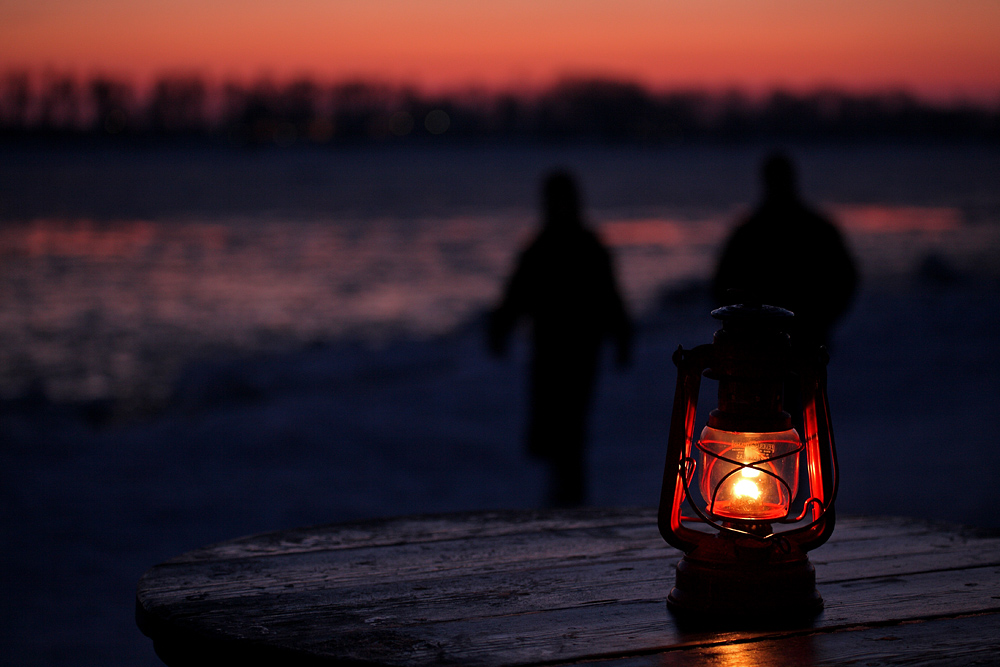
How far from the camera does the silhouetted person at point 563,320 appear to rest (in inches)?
201

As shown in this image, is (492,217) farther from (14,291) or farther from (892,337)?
(892,337)

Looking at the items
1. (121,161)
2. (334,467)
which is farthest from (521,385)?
(121,161)

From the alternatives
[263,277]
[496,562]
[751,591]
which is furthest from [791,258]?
[263,277]

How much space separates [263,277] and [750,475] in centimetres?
1908

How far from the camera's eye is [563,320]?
5145 millimetres

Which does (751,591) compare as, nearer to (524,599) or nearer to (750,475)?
(750,475)

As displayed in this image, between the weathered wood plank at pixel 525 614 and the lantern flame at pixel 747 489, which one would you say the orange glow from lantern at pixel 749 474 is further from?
the weathered wood plank at pixel 525 614

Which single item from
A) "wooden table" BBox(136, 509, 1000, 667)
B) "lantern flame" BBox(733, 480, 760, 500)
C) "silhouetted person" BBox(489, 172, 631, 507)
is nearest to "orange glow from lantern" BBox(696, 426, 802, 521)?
"lantern flame" BBox(733, 480, 760, 500)

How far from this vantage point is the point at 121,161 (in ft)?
316

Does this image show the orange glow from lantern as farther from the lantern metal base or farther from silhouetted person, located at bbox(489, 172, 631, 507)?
silhouetted person, located at bbox(489, 172, 631, 507)

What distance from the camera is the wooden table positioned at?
152 centimetres

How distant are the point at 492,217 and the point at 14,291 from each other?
22600mm

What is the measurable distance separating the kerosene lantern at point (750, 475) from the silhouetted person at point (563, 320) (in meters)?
3.31

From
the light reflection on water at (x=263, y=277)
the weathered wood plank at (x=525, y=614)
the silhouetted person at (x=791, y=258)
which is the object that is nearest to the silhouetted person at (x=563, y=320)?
the silhouetted person at (x=791, y=258)
